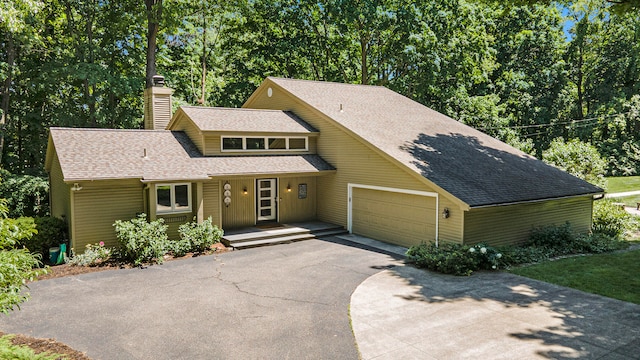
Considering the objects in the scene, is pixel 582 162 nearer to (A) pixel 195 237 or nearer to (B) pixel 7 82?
(A) pixel 195 237

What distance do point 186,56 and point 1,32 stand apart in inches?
427

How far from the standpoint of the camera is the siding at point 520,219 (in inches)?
503

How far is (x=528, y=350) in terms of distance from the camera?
6.85 meters

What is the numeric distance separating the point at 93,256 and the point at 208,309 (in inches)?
223

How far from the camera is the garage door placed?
13586 millimetres

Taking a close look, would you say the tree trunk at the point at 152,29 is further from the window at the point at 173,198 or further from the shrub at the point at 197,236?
the shrub at the point at 197,236

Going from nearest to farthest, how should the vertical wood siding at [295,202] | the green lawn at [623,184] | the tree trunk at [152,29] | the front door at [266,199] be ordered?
the front door at [266,199] < the vertical wood siding at [295,202] < the tree trunk at [152,29] < the green lawn at [623,184]

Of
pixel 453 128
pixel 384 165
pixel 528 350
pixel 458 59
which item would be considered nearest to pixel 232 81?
pixel 458 59

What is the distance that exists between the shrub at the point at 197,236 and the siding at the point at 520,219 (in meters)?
8.06

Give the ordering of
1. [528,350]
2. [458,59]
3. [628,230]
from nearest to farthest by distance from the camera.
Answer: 1. [528,350]
2. [628,230]
3. [458,59]

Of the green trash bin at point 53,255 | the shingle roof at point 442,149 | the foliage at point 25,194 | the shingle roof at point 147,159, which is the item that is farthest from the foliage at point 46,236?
the shingle roof at point 442,149

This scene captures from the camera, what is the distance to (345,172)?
1677 centimetres

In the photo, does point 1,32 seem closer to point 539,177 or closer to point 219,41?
point 219,41

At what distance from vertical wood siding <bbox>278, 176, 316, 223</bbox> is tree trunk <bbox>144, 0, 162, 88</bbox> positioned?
1069 centimetres
